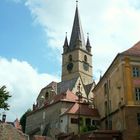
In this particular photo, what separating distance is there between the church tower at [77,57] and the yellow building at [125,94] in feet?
195

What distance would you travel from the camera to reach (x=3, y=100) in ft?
128

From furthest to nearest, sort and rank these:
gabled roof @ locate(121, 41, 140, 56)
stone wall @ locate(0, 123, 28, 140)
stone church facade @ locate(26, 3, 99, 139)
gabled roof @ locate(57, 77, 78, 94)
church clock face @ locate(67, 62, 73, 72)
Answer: church clock face @ locate(67, 62, 73, 72) < gabled roof @ locate(57, 77, 78, 94) < stone church facade @ locate(26, 3, 99, 139) < gabled roof @ locate(121, 41, 140, 56) < stone wall @ locate(0, 123, 28, 140)

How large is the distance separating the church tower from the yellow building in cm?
5956

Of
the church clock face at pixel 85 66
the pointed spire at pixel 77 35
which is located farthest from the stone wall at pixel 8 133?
the pointed spire at pixel 77 35

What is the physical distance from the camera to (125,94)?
45.0 m

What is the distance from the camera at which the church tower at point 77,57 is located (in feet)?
373

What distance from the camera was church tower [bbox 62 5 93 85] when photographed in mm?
113781

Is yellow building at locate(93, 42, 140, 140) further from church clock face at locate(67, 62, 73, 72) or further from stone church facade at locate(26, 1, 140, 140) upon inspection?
church clock face at locate(67, 62, 73, 72)

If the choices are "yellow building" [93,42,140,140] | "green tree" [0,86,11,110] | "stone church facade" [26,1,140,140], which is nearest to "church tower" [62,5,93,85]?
"stone church facade" [26,1,140,140]

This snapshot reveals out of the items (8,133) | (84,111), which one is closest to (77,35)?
(84,111)

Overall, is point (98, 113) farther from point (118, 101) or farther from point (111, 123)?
point (118, 101)

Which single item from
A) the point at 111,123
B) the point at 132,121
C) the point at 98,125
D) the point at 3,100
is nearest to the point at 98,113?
the point at 98,125

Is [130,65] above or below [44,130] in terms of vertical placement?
above

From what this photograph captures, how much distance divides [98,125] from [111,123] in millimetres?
8062
